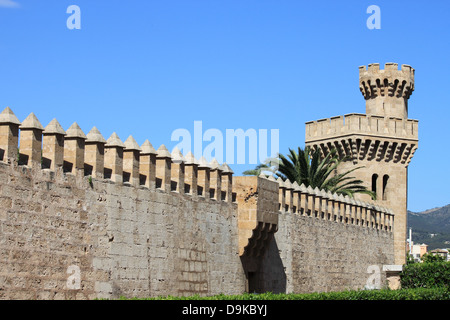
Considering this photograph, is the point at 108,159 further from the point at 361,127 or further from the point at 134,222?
the point at 361,127

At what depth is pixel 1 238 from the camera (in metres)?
13.2

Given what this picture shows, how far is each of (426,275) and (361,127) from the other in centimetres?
877

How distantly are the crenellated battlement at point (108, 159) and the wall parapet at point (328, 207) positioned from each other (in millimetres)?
4053

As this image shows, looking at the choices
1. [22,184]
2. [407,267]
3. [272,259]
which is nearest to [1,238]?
[22,184]

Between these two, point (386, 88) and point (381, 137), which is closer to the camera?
point (381, 137)

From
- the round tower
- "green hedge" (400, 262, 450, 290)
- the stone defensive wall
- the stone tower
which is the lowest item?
"green hedge" (400, 262, 450, 290)

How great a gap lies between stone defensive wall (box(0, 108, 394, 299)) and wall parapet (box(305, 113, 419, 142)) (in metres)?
12.2

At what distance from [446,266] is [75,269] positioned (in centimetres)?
2126

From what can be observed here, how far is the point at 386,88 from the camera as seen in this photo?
40156 millimetres

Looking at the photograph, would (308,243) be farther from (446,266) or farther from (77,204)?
(77,204)

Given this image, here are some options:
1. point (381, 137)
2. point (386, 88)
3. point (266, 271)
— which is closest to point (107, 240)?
point (266, 271)

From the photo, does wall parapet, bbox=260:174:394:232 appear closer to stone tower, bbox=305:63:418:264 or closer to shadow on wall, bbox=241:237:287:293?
shadow on wall, bbox=241:237:287:293

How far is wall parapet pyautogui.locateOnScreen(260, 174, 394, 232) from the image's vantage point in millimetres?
25328

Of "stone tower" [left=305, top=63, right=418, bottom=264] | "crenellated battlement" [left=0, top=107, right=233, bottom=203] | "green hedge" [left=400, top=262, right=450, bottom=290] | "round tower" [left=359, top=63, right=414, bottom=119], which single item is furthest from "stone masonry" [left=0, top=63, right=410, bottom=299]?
"round tower" [left=359, top=63, right=414, bottom=119]
